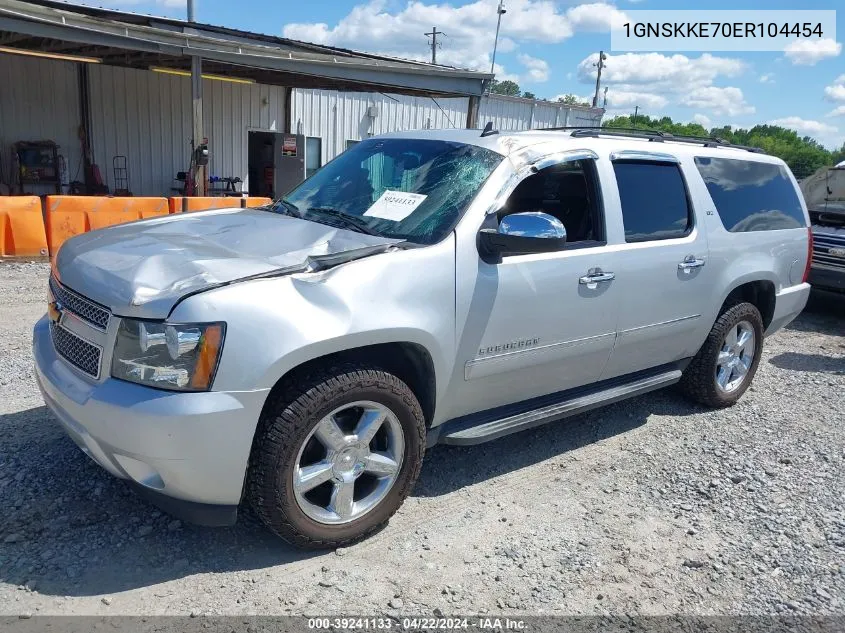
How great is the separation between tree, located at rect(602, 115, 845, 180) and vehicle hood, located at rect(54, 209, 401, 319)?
27.0 metres

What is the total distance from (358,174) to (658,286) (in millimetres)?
1978

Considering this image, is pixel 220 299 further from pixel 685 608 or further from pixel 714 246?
pixel 714 246

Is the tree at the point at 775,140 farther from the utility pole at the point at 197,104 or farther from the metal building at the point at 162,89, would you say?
the utility pole at the point at 197,104

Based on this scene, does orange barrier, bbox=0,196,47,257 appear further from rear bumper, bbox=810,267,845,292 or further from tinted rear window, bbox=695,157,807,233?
rear bumper, bbox=810,267,845,292

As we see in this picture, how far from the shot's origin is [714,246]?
465cm

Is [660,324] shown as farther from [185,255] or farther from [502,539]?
[185,255]

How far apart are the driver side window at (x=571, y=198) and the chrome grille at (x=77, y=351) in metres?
2.26

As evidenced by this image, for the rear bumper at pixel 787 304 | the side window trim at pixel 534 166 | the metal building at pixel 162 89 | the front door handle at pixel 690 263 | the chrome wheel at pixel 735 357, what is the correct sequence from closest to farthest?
1. the side window trim at pixel 534 166
2. the front door handle at pixel 690 263
3. the chrome wheel at pixel 735 357
4. the rear bumper at pixel 787 304
5. the metal building at pixel 162 89

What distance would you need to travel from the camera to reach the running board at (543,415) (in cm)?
350

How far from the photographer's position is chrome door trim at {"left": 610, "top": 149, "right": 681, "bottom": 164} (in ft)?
13.6

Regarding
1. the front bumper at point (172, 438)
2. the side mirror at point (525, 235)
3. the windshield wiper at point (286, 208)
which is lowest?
the front bumper at point (172, 438)

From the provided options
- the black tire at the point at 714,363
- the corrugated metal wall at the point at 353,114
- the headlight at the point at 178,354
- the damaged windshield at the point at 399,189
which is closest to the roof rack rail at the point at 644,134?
the damaged windshield at the point at 399,189

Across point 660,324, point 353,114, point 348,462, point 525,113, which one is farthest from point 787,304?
point 525,113

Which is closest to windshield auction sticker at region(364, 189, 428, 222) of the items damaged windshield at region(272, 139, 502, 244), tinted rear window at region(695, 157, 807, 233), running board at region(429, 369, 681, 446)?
damaged windshield at region(272, 139, 502, 244)
